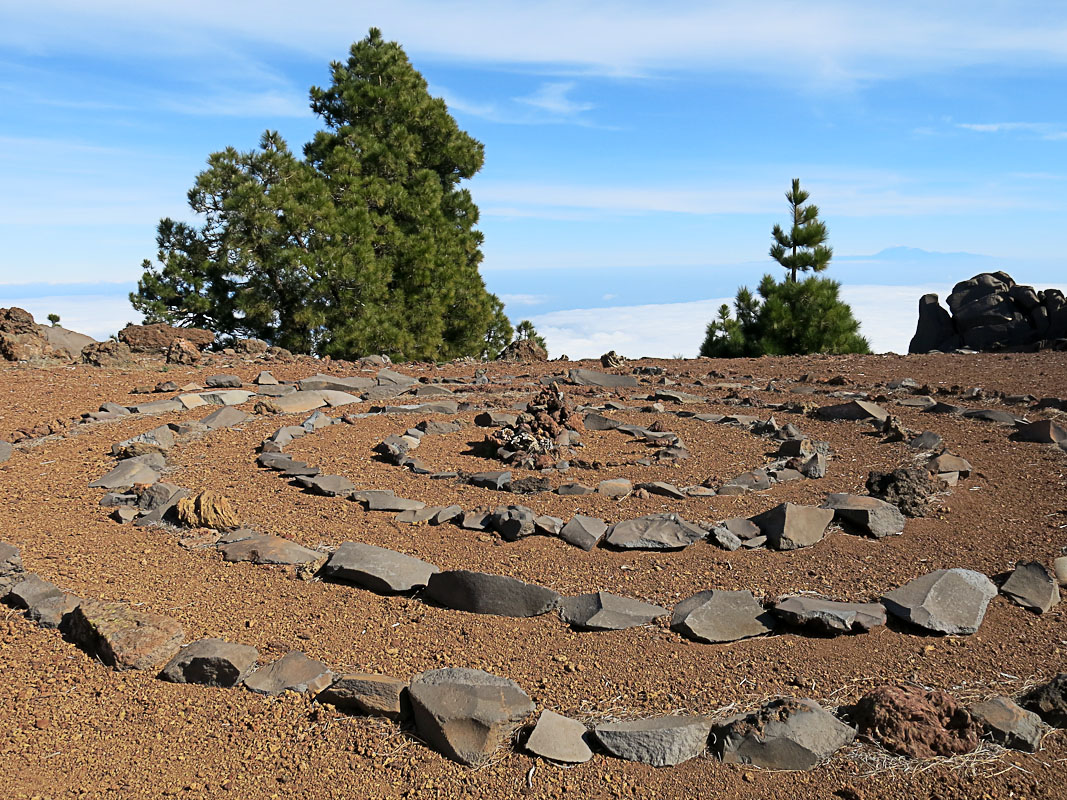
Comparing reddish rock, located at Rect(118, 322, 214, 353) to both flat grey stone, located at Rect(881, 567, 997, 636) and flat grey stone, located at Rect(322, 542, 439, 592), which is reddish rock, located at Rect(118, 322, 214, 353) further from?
flat grey stone, located at Rect(881, 567, 997, 636)

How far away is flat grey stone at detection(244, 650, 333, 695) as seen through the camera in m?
3.78

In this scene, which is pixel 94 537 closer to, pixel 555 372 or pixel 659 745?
pixel 659 745

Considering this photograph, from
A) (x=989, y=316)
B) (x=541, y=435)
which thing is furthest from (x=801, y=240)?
(x=541, y=435)

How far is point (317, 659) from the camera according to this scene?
13.2ft

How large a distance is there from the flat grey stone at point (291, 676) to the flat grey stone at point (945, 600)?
2933 mm

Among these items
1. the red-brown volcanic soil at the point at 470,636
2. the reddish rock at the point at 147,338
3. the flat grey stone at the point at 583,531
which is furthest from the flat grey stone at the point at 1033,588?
the reddish rock at the point at 147,338

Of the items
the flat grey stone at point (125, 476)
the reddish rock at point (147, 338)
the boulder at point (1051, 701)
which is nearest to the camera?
the boulder at point (1051, 701)

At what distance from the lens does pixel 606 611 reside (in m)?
4.36

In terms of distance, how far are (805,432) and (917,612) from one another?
3.97 metres

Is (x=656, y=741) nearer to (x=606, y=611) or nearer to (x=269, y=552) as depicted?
(x=606, y=611)

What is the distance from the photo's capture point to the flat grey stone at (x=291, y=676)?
3.78 metres

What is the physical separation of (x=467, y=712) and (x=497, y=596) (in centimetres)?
104

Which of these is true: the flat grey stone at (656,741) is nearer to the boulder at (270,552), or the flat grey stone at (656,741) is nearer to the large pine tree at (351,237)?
the boulder at (270,552)

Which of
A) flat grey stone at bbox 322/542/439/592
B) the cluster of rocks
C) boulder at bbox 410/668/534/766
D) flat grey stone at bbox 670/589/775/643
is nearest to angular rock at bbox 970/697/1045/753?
flat grey stone at bbox 670/589/775/643
